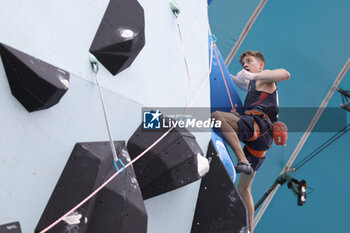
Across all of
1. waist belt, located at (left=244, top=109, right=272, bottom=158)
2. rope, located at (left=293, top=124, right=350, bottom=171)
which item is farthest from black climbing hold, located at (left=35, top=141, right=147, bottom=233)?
rope, located at (left=293, top=124, right=350, bottom=171)

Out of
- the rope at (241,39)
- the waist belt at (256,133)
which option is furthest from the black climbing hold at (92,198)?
the rope at (241,39)

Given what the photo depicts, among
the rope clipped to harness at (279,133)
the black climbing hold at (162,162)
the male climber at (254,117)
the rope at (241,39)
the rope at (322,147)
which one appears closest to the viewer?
the black climbing hold at (162,162)

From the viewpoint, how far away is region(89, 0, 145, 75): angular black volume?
1.43m

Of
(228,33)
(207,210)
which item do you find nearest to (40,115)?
(207,210)

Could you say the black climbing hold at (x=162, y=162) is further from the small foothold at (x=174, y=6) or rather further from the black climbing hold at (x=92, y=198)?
the small foothold at (x=174, y=6)

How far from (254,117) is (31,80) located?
1.66 metres

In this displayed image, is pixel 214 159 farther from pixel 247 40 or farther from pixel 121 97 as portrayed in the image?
pixel 247 40

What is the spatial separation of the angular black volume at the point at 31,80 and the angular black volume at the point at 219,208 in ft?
2.92

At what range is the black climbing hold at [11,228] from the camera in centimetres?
102

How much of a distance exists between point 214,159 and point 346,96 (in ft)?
12.4

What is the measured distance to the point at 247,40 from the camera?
473 centimetres

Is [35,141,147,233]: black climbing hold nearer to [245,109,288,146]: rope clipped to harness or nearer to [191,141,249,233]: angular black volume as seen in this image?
[191,141,249,233]: angular black volume

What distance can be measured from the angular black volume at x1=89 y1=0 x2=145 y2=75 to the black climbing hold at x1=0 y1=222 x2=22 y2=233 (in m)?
0.64

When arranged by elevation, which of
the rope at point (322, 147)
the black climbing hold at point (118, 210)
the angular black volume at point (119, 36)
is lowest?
the rope at point (322, 147)
